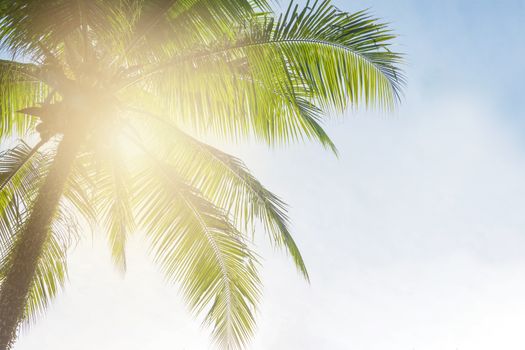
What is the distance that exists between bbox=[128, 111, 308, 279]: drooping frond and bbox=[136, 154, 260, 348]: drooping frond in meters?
0.21

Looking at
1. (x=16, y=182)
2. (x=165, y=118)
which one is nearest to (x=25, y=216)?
(x=16, y=182)

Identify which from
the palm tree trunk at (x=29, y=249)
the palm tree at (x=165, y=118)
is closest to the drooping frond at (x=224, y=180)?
the palm tree at (x=165, y=118)

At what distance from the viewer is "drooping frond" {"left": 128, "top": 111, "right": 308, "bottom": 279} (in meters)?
6.21

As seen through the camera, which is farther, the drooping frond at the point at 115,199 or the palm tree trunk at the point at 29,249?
the drooping frond at the point at 115,199

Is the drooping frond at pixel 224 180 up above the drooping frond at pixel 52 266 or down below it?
above

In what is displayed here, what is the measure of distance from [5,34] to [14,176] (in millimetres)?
2088

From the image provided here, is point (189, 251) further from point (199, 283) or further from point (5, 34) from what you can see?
point (5, 34)

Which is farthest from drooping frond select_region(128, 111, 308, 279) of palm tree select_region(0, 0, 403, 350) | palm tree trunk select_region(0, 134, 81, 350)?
palm tree trunk select_region(0, 134, 81, 350)

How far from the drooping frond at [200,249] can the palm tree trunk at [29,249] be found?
169 cm

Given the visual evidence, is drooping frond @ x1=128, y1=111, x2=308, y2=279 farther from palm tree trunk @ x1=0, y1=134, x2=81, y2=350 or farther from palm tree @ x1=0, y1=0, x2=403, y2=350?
palm tree trunk @ x1=0, y1=134, x2=81, y2=350

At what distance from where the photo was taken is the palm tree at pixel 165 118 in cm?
489

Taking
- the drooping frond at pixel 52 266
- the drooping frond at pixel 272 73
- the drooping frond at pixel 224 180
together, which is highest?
the drooping frond at pixel 272 73

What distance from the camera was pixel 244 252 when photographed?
255 inches

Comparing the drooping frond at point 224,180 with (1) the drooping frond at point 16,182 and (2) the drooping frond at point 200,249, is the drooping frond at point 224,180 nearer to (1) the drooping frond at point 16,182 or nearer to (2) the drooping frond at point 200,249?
(2) the drooping frond at point 200,249
